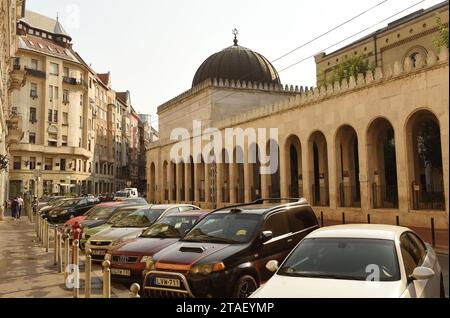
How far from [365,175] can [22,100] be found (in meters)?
51.5

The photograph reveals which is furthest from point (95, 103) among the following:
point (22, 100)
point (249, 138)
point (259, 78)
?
point (249, 138)

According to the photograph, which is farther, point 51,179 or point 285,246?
point 51,179

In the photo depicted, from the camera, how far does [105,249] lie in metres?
11.5

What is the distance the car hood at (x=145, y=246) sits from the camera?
29.3ft

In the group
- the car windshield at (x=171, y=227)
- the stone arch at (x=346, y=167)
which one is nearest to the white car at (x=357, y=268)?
the car windshield at (x=171, y=227)

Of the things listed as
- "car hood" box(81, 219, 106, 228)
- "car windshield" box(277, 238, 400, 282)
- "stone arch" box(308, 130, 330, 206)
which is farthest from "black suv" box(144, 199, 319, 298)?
"stone arch" box(308, 130, 330, 206)

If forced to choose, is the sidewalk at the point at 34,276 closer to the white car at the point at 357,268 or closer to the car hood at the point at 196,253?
the car hood at the point at 196,253

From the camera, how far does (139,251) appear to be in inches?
352

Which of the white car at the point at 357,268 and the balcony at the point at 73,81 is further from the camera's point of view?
the balcony at the point at 73,81

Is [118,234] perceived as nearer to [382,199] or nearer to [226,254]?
[226,254]

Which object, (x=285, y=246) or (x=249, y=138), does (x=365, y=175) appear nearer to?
(x=249, y=138)

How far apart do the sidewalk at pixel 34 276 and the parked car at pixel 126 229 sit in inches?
21.6

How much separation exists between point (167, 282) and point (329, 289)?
304 centimetres

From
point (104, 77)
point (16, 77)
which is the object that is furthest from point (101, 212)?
point (104, 77)
